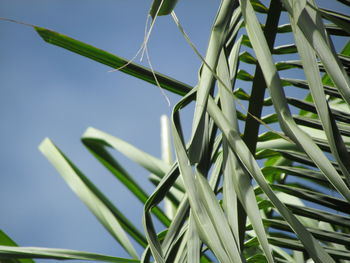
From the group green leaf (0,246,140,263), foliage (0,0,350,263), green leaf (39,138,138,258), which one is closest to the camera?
foliage (0,0,350,263)

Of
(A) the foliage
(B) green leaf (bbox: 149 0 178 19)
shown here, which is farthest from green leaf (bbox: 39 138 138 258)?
(B) green leaf (bbox: 149 0 178 19)

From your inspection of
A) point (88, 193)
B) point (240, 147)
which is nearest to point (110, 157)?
point (88, 193)

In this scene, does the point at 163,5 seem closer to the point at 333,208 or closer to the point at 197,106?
the point at 197,106

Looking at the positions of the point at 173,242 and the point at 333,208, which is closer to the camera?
the point at 173,242

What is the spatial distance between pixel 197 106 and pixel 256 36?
0.16ft

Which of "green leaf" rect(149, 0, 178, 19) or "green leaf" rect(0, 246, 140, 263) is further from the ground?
"green leaf" rect(149, 0, 178, 19)

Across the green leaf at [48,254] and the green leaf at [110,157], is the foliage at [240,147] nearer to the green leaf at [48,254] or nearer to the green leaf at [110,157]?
the green leaf at [48,254]

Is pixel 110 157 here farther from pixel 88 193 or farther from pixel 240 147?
pixel 240 147

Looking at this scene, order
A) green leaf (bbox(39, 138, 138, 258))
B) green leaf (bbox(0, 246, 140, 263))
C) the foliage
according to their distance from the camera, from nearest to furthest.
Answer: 1. the foliage
2. green leaf (bbox(0, 246, 140, 263))
3. green leaf (bbox(39, 138, 138, 258))

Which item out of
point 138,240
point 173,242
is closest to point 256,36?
point 173,242

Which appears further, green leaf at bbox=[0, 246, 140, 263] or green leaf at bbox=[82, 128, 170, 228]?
green leaf at bbox=[82, 128, 170, 228]

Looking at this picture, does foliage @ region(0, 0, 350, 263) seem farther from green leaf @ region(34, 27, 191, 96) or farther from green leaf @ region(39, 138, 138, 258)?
green leaf @ region(39, 138, 138, 258)

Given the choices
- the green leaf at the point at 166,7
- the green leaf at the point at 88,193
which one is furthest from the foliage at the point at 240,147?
the green leaf at the point at 88,193

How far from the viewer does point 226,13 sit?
31 centimetres
